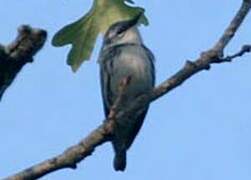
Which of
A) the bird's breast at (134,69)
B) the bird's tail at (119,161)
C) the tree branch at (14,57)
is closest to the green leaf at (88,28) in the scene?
the tree branch at (14,57)

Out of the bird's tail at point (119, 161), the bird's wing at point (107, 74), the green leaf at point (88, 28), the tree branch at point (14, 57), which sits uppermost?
the tree branch at point (14, 57)

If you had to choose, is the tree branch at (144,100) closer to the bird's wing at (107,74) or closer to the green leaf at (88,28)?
the green leaf at (88,28)

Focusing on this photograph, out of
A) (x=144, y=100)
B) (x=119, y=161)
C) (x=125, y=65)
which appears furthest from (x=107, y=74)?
(x=144, y=100)

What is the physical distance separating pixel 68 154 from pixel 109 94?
5.43 metres

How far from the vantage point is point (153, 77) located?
8.48 m

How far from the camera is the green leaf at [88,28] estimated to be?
382 centimetres

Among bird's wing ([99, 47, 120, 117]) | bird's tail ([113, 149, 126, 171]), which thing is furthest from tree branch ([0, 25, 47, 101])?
bird's wing ([99, 47, 120, 117])

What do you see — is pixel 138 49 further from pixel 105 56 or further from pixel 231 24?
pixel 231 24

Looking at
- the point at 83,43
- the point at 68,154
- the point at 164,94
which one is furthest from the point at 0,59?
the point at 83,43

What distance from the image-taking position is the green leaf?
150 inches

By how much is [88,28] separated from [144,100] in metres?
0.70

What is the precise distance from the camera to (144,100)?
3.39 metres

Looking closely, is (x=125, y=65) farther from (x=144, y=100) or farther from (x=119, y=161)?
(x=144, y=100)

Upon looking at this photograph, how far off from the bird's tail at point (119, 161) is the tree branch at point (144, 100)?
299 cm
